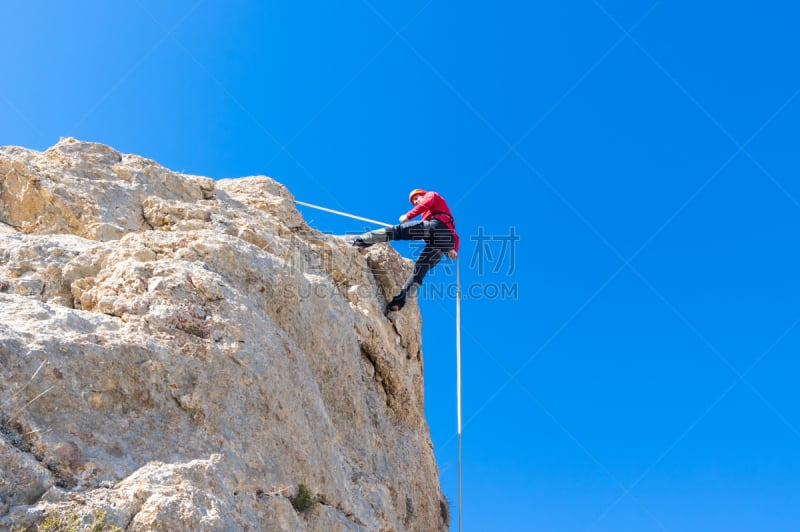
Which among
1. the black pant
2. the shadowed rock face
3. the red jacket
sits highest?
the red jacket

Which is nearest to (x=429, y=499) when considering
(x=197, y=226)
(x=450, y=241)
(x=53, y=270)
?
(x=450, y=241)

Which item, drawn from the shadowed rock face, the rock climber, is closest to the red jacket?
the rock climber

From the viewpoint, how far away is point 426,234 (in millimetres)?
14188

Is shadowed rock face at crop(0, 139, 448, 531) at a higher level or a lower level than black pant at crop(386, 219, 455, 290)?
lower

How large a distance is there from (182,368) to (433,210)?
337 inches

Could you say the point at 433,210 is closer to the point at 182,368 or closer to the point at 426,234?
the point at 426,234

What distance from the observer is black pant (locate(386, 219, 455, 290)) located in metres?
14.2

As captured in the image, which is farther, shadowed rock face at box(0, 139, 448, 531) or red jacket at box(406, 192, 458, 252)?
red jacket at box(406, 192, 458, 252)

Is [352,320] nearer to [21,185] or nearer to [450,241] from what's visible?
[450,241]

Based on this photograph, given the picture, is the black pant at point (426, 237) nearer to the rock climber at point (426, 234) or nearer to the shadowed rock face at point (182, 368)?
the rock climber at point (426, 234)

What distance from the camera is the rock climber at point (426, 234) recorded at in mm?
14164

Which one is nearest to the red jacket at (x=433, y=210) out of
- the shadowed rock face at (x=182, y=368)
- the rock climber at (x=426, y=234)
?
the rock climber at (x=426, y=234)

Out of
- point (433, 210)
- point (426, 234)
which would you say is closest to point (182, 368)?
point (426, 234)

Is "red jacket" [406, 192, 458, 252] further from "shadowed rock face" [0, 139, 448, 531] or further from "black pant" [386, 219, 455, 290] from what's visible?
"shadowed rock face" [0, 139, 448, 531]
